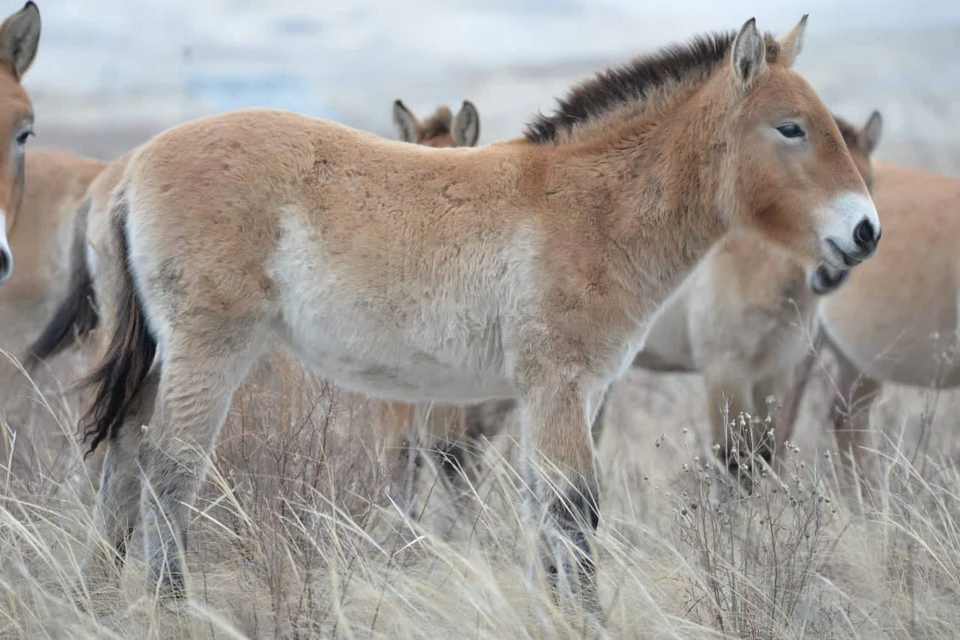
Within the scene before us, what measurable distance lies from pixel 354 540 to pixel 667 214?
68.2 inches

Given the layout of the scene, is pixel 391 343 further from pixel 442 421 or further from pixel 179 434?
pixel 442 421

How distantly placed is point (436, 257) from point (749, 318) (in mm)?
3199

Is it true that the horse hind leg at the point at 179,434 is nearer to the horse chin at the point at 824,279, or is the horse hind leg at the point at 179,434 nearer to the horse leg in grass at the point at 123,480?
the horse leg in grass at the point at 123,480

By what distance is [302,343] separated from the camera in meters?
4.20

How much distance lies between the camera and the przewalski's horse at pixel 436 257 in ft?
13.1

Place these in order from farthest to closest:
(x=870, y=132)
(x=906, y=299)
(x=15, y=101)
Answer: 1. (x=906, y=299)
2. (x=870, y=132)
3. (x=15, y=101)

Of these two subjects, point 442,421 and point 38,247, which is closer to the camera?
point 442,421

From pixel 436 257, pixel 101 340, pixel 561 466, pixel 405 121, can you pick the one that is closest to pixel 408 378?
pixel 436 257

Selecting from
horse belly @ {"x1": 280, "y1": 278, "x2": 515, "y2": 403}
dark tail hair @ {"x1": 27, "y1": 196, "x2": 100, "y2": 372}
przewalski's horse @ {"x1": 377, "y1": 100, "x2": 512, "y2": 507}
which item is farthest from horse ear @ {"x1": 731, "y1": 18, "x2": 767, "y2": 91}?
dark tail hair @ {"x1": 27, "y1": 196, "x2": 100, "y2": 372}

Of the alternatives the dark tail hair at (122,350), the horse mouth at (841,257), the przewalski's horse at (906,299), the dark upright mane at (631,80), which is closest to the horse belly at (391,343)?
the dark tail hair at (122,350)

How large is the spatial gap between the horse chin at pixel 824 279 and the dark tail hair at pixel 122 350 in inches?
147

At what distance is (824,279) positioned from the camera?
20.5ft

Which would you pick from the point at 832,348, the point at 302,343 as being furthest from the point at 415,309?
the point at 832,348

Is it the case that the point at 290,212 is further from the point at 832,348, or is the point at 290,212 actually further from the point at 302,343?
the point at 832,348
